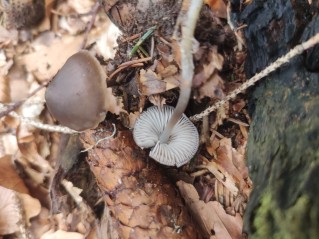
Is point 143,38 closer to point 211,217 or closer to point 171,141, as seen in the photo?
point 171,141

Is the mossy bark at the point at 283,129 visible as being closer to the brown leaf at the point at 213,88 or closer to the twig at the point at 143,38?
the brown leaf at the point at 213,88

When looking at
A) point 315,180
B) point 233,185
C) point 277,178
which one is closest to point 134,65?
point 233,185

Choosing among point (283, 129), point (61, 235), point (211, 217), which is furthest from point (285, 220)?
point (61, 235)

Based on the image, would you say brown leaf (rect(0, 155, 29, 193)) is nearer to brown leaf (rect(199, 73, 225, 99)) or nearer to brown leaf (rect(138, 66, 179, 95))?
brown leaf (rect(138, 66, 179, 95))

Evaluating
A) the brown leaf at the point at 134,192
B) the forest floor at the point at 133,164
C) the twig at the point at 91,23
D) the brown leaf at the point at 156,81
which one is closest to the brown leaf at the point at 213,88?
the forest floor at the point at 133,164

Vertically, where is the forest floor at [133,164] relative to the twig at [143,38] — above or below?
→ below

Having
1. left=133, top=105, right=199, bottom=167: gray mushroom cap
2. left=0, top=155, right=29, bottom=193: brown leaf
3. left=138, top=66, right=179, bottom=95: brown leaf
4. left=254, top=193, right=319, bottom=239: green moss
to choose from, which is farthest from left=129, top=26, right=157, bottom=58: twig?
left=0, top=155, right=29, bottom=193: brown leaf

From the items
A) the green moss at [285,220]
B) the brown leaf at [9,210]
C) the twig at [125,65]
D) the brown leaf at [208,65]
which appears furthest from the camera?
the brown leaf at [9,210]

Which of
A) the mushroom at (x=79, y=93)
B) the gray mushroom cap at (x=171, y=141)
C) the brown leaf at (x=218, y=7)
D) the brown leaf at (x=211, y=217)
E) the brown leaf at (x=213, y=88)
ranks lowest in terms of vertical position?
the brown leaf at (x=211, y=217)
